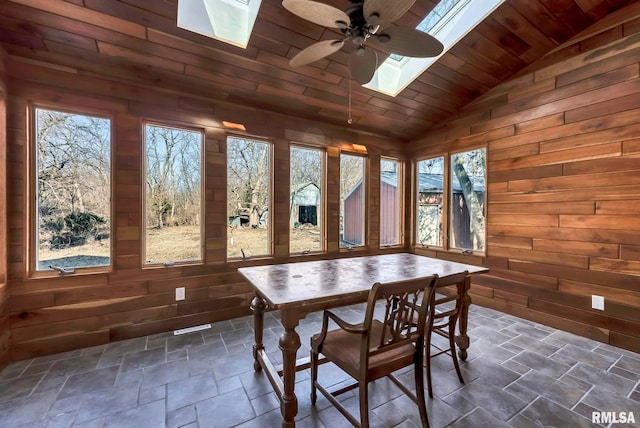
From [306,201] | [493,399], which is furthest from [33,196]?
[493,399]

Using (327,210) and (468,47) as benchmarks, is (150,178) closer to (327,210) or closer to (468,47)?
(327,210)

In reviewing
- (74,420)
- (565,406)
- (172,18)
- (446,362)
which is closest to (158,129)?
(172,18)

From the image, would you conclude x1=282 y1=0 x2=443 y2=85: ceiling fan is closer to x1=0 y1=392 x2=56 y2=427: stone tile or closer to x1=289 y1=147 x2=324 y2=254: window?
x1=289 y1=147 x2=324 y2=254: window

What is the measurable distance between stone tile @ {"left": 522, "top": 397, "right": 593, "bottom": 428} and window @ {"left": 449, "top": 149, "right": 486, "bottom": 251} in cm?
222

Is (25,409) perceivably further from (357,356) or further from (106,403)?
(357,356)

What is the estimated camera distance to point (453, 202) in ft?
13.7

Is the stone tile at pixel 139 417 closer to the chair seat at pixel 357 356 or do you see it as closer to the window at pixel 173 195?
the chair seat at pixel 357 356

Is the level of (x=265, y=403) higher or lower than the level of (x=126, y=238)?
lower

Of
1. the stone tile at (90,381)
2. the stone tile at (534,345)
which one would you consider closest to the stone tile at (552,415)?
A: the stone tile at (534,345)

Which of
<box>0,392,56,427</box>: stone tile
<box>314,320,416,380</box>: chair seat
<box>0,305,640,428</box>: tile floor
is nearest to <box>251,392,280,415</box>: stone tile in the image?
<box>0,305,640,428</box>: tile floor

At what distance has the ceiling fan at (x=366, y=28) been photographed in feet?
4.93

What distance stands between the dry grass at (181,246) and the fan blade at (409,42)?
2.53m

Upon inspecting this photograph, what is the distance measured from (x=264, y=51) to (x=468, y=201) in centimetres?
336

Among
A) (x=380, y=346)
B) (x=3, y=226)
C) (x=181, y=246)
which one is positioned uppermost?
(x=3, y=226)
